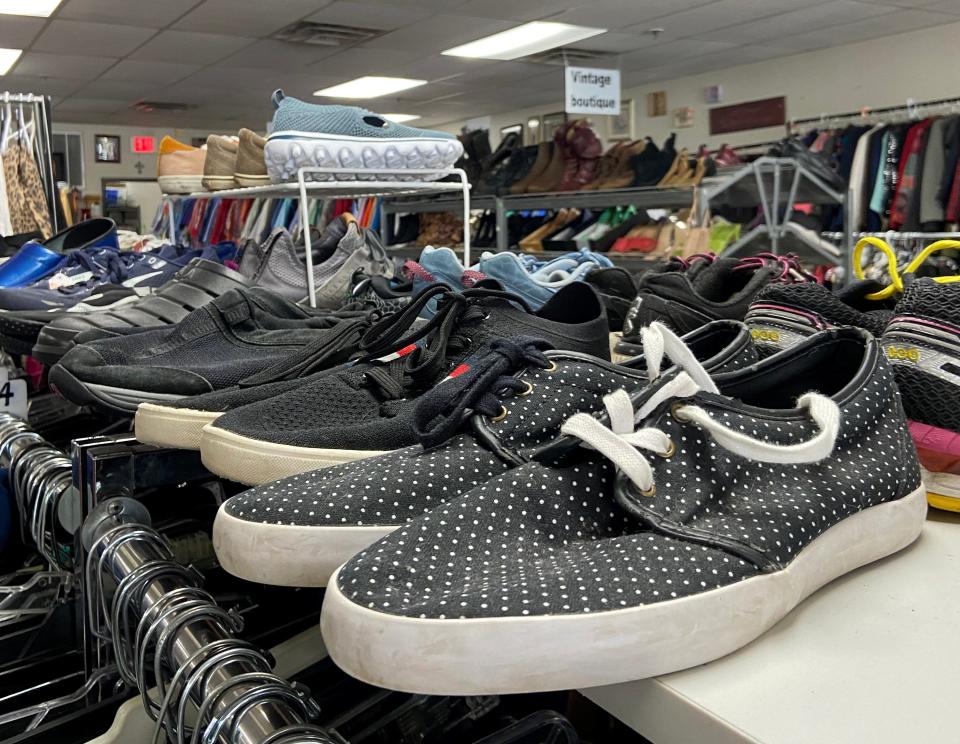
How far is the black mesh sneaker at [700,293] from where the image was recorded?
905mm

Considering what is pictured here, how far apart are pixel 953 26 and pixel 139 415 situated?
22.3 ft

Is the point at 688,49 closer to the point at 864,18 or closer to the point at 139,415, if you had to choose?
the point at 864,18

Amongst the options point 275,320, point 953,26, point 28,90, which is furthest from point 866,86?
point 28,90

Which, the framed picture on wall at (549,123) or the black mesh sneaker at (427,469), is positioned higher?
the framed picture on wall at (549,123)

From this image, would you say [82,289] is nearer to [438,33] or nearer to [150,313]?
[150,313]

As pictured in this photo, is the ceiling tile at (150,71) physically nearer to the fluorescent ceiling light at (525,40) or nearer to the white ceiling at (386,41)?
the white ceiling at (386,41)

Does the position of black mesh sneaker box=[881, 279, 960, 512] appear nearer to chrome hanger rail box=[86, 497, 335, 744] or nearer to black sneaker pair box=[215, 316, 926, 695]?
black sneaker pair box=[215, 316, 926, 695]

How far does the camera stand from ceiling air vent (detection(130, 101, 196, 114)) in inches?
364

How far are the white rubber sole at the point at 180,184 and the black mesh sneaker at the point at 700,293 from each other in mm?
1590

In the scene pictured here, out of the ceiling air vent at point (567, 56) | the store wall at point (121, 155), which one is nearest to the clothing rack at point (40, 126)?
the ceiling air vent at point (567, 56)

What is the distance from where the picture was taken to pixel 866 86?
6.49 m

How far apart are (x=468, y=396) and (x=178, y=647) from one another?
0.87 ft

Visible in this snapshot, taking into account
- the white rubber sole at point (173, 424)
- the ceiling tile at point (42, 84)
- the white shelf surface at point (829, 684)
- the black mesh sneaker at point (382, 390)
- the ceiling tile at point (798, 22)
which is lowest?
the white shelf surface at point (829, 684)

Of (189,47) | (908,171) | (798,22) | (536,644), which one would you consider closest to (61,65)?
(189,47)
